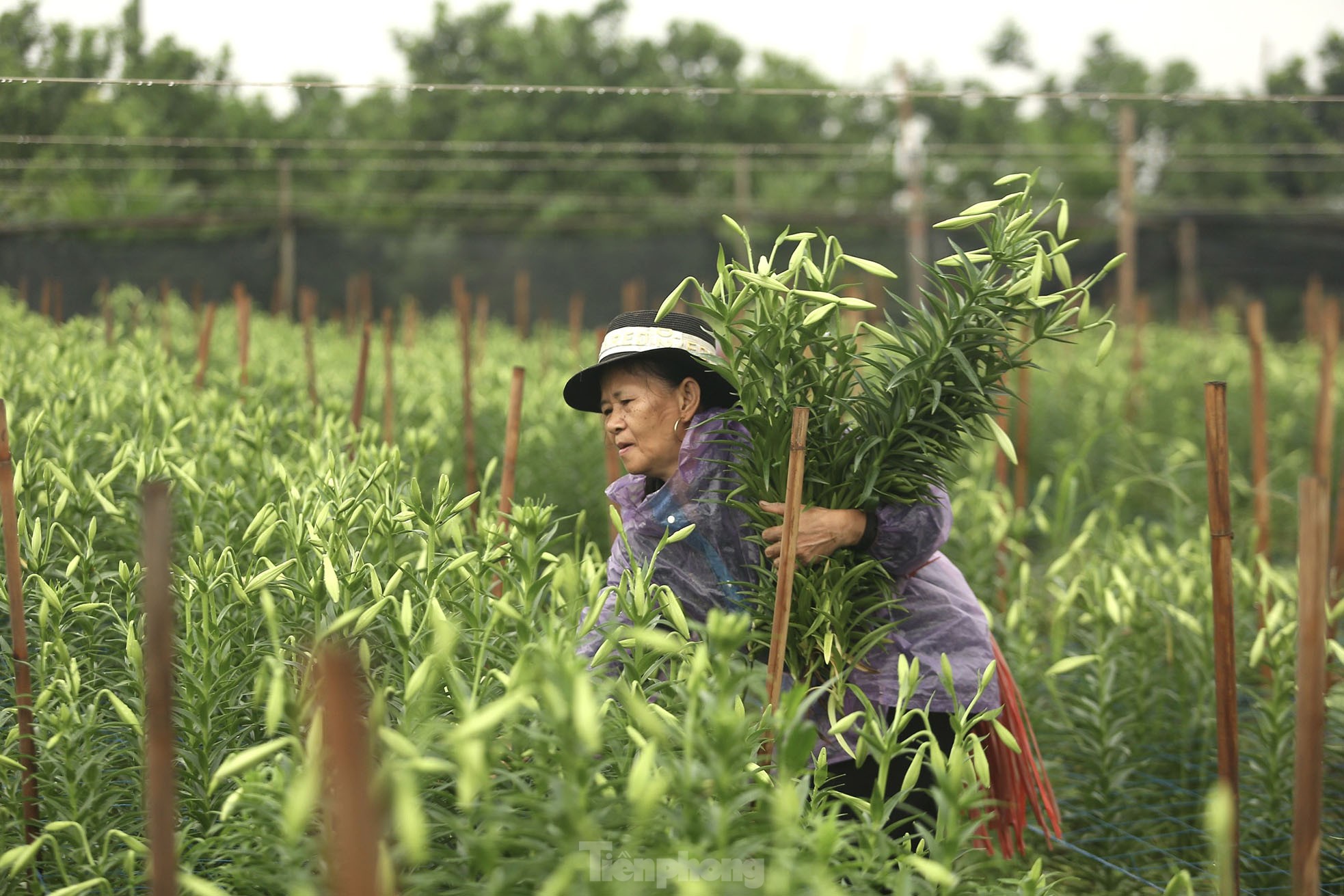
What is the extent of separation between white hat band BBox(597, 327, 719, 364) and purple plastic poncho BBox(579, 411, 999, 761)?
140 mm

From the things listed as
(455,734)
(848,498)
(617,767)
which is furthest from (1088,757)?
(455,734)

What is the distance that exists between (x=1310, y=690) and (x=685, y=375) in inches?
46.2

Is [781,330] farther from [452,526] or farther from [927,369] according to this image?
[452,526]

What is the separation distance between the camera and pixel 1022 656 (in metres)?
3.01

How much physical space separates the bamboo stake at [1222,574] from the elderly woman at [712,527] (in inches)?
15.1

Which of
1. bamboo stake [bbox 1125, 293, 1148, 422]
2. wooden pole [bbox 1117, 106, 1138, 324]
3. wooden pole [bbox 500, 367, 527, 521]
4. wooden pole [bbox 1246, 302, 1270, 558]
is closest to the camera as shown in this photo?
wooden pole [bbox 500, 367, 527, 521]

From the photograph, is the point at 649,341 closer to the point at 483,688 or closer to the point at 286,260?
the point at 483,688

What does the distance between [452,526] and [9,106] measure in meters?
2.66

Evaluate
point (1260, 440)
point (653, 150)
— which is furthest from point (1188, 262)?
point (1260, 440)

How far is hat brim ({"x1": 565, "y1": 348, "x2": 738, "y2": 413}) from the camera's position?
2.07 meters

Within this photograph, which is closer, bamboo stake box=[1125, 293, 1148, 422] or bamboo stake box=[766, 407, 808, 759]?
bamboo stake box=[766, 407, 808, 759]

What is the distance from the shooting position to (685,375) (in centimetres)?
212

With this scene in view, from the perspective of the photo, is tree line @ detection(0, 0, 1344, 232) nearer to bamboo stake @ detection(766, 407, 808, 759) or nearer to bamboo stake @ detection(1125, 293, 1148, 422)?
bamboo stake @ detection(1125, 293, 1148, 422)

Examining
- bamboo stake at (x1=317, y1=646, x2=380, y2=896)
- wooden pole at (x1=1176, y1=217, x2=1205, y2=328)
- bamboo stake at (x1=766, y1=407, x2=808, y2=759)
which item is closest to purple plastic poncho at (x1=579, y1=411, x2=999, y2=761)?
bamboo stake at (x1=766, y1=407, x2=808, y2=759)
